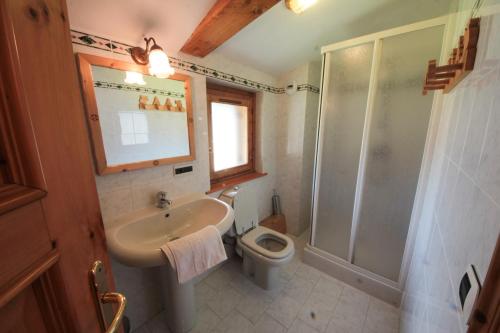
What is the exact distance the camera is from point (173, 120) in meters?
1.33

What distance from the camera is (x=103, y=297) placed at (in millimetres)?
448

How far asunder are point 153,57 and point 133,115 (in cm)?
35

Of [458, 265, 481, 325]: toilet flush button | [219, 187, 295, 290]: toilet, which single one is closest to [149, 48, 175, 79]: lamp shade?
[219, 187, 295, 290]: toilet

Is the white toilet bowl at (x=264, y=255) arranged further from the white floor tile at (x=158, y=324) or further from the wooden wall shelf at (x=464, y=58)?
the wooden wall shelf at (x=464, y=58)

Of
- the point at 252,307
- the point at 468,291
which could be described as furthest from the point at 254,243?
the point at 468,291

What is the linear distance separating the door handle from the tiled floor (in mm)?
1205

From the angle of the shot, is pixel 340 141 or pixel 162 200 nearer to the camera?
pixel 162 200

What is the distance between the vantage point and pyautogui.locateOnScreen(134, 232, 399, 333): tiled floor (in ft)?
4.49

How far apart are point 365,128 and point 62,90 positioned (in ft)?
5.40

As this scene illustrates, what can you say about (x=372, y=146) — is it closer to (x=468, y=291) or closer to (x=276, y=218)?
(x=468, y=291)

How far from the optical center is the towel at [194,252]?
2.95 ft

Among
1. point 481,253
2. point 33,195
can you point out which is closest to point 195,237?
point 33,195

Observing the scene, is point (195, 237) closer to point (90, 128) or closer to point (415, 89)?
point (90, 128)

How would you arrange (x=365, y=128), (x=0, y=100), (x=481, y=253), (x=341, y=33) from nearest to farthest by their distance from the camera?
(x=0, y=100), (x=481, y=253), (x=365, y=128), (x=341, y=33)
